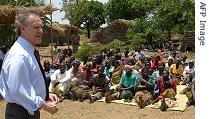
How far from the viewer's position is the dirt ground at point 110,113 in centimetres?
797

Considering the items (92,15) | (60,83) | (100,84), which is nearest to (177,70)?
(100,84)

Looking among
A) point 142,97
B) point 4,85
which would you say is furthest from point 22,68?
point 142,97

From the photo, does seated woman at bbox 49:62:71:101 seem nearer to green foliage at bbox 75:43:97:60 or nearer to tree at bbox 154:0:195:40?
green foliage at bbox 75:43:97:60

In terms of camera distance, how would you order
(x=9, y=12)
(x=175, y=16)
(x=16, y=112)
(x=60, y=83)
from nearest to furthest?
(x=16, y=112), (x=60, y=83), (x=9, y=12), (x=175, y=16)

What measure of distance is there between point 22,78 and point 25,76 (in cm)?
3

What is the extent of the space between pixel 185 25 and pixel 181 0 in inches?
62.9

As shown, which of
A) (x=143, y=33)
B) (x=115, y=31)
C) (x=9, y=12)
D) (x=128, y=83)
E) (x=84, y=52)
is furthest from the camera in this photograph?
(x=115, y=31)

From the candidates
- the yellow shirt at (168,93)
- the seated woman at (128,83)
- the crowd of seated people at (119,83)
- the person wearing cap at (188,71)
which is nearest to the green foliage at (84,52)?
the crowd of seated people at (119,83)

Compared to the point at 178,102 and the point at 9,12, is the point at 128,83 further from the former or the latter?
the point at 9,12

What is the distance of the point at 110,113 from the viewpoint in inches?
327

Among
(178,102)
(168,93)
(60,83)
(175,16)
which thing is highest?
(175,16)

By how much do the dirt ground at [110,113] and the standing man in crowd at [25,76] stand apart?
17.0 ft

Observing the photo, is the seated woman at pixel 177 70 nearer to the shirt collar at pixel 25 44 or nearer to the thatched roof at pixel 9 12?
the thatched roof at pixel 9 12
